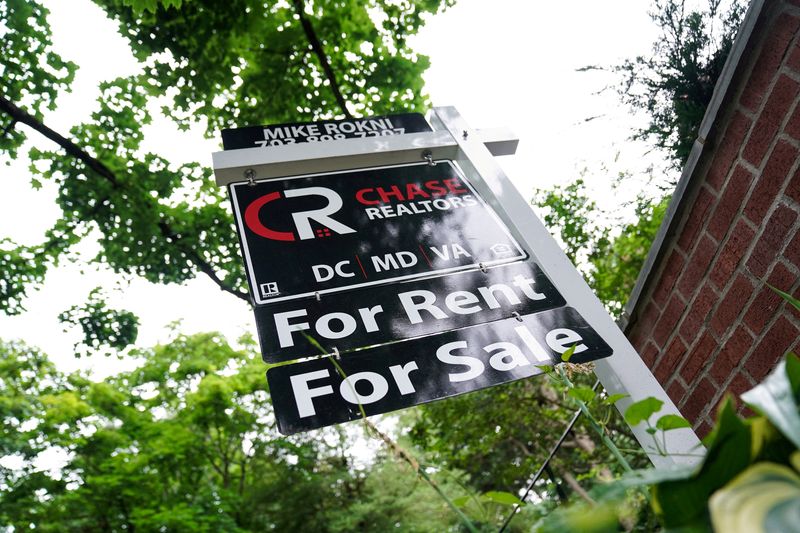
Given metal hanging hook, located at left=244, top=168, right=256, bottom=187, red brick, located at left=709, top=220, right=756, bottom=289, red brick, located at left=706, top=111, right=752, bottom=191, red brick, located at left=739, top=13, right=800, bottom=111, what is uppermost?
metal hanging hook, located at left=244, top=168, right=256, bottom=187

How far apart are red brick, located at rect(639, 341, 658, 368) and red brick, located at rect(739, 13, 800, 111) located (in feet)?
3.40

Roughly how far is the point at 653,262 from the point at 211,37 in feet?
15.1

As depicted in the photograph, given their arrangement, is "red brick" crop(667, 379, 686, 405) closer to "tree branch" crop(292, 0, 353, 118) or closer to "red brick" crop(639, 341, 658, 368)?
"red brick" crop(639, 341, 658, 368)

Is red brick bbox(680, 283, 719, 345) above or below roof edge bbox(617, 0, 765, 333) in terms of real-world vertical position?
below

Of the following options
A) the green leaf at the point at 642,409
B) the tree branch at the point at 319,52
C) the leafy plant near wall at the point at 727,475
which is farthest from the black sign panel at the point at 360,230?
the tree branch at the point at 319,52

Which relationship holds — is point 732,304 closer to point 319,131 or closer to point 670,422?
point 670,422

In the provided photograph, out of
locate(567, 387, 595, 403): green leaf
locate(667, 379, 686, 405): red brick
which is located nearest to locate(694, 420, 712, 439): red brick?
locate(667, 379, 686, 405): red brick

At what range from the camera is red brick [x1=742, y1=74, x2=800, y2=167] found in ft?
6.08

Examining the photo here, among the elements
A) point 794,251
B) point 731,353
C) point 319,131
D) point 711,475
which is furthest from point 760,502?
point 319,131

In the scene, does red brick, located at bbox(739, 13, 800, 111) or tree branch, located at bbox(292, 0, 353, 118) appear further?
tree branch, located at bbox(292, 0, 353, 118)

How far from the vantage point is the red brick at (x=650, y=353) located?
249 cm

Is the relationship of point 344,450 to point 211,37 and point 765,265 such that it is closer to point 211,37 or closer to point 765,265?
point 211,37

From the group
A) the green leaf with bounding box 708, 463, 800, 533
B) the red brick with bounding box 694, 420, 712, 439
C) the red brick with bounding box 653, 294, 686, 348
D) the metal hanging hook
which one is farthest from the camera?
the metal hanging hook

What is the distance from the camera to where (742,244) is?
1.97m
